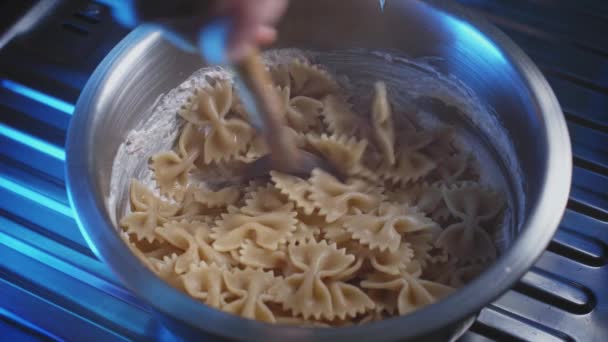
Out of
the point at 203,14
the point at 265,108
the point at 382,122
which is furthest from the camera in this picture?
the point at 382,122

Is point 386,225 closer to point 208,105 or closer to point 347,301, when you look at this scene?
point 347,301

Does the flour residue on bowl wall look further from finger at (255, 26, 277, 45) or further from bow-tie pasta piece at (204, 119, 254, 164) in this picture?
finger at (255, 26, 277, 45)

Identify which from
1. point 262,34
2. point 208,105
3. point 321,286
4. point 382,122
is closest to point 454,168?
point 382,122

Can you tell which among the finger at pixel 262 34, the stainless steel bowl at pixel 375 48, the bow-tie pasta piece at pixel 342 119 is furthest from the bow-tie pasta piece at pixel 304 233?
the finger at pixel 262 34

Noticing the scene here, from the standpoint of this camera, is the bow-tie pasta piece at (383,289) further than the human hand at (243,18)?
Yes

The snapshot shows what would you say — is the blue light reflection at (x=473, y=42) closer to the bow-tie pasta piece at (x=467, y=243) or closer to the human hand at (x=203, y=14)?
the bow-tie pasta piece at (x=467, y=243)

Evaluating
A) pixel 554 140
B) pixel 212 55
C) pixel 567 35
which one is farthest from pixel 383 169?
pixel 212 55

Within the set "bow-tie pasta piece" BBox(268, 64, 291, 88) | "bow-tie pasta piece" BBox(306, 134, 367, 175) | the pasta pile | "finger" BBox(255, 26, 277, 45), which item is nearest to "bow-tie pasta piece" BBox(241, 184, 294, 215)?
the pasta pile
